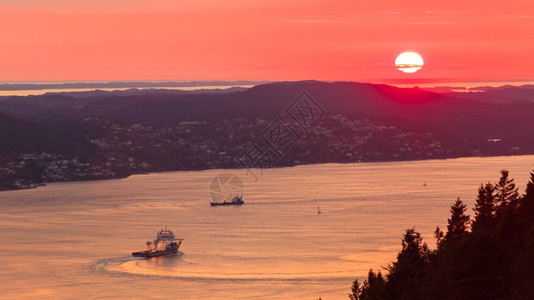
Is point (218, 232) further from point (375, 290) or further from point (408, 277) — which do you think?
point (408, 277)

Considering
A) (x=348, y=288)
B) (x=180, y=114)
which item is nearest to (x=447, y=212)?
(x=348, y=288)

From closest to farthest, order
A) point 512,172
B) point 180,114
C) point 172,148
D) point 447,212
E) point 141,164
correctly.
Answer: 1. point 447,212
2. point 512,172
3. point 141,164
4. point 172,148
5. point 180,114

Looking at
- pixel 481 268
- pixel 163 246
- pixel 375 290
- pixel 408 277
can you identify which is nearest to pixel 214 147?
pixel 163 246

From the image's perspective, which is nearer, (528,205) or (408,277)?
(408,277)

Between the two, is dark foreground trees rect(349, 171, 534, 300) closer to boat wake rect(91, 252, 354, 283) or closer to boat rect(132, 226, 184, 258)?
boat wake rect(91, 252, 354, 283)

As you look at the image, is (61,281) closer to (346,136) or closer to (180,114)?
(346,136)

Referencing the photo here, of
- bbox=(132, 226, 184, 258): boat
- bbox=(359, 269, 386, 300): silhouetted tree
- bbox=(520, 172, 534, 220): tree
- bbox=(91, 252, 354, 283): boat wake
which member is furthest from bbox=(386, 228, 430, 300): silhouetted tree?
bbox=(132, 226, 184, 258): boat

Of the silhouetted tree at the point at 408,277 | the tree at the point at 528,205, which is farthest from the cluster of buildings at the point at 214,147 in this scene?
the tree at the point at 528,205

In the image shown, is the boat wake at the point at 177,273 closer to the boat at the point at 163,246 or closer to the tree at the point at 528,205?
the boat at the point at 163,246
